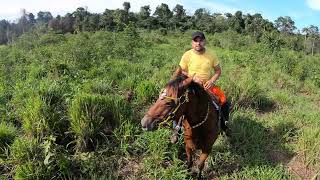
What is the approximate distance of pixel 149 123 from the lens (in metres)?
3.93

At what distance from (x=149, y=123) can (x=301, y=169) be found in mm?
2957

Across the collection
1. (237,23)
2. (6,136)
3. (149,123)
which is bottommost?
(6,136)

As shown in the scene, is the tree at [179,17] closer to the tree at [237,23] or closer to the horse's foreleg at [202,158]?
the tree at [237,23]

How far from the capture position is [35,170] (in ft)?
15.8

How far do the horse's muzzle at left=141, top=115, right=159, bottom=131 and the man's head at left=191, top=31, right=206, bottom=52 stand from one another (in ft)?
5.24

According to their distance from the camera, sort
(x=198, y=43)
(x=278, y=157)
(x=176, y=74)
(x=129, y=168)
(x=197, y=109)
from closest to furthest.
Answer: (x=197, y=109), (x=176, y=74), (x=198, y=43), (x=129, y=168), (x=278, y=157)

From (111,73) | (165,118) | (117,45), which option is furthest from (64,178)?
(117,45)


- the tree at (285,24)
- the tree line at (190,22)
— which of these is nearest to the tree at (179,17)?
the tree line at (190,22)

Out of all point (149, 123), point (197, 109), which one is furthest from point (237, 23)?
point (149, 123)

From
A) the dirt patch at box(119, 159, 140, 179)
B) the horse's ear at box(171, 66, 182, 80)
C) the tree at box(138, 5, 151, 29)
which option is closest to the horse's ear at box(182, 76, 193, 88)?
the horse's ear at box(171, 66, 182, 80)

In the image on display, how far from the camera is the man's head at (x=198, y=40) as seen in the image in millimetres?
5084

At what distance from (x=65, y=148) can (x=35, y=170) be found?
2.78ft

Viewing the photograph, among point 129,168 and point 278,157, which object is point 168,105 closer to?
point 129,168

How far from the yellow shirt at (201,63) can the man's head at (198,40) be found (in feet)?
0.38
